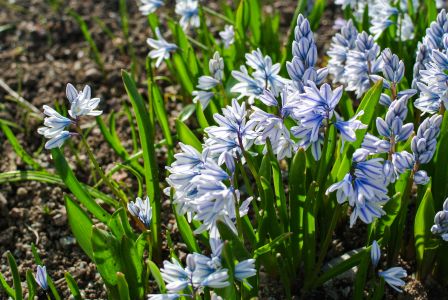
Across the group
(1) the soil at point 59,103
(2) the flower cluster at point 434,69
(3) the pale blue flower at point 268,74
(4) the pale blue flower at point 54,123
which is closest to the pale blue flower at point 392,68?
(2) the flower cluster at point 434,69

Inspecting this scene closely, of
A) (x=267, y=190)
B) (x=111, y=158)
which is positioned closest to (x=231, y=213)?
(x=267, y=190)

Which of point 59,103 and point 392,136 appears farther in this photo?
point 59,103

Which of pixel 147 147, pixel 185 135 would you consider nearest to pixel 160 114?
pixel 147 147

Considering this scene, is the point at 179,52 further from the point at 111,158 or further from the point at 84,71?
the point at 84,71

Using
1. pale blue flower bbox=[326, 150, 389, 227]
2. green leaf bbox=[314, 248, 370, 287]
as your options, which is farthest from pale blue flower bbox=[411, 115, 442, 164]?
green leaf bbox=[314, 248, 370, 287]

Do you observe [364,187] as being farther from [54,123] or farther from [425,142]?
[54,123]

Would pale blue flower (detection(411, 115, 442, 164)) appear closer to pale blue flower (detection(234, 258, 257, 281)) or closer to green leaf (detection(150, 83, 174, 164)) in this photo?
pale blue flower (detection(234, 258, 257, 281))
